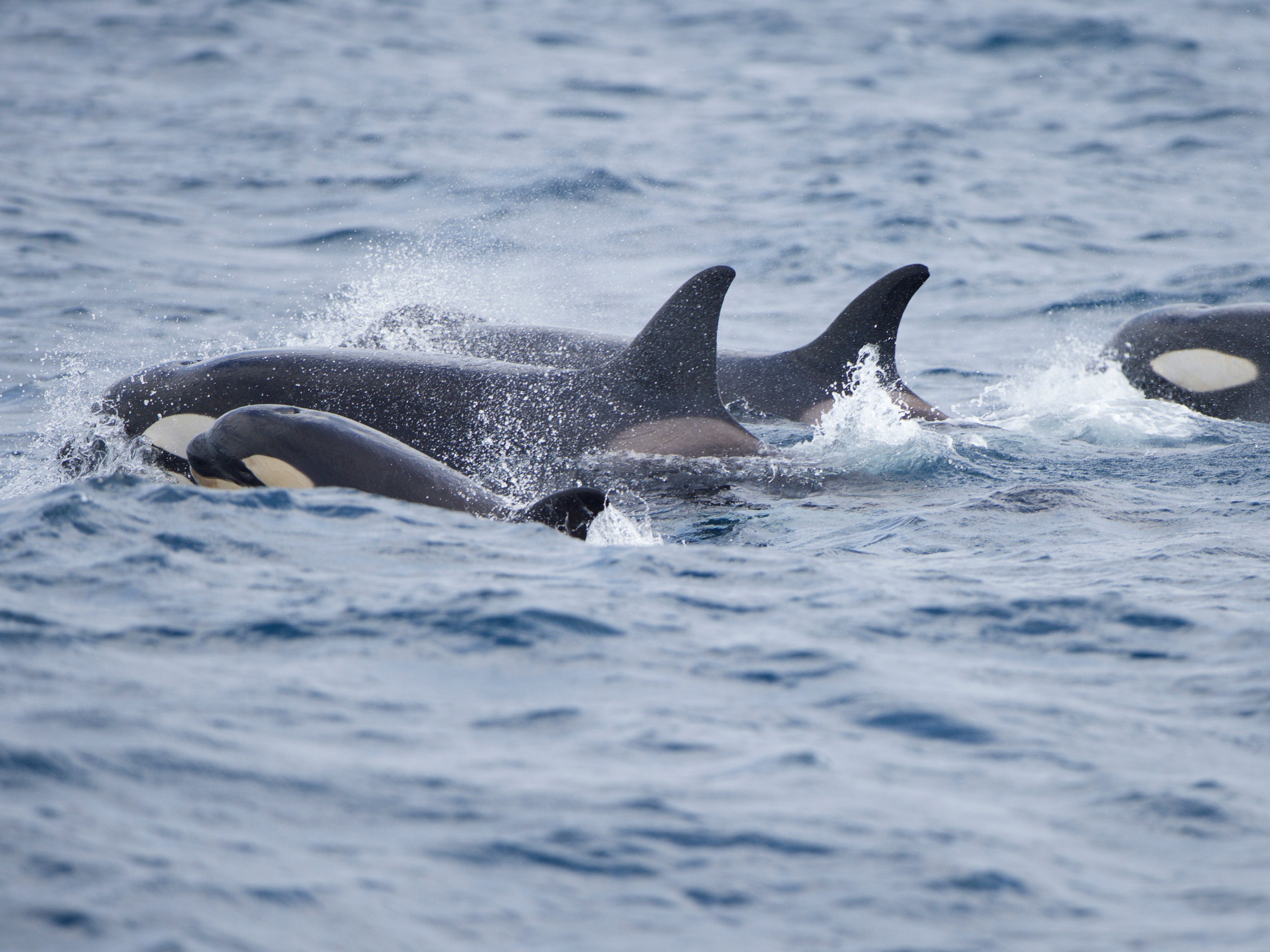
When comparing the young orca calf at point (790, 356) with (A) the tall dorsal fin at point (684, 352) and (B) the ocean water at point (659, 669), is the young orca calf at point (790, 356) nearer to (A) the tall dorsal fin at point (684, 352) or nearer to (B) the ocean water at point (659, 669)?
(B) the ocean water at point (659, 669)

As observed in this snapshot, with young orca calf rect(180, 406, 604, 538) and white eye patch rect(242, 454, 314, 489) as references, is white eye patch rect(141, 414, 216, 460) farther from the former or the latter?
white eye patch rect(242, 454, 314, 489)

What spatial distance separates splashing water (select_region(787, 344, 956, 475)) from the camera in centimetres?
951

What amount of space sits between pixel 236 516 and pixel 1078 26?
28.1m

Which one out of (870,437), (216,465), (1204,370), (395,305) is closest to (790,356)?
(870,437)

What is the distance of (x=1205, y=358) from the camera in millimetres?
11453

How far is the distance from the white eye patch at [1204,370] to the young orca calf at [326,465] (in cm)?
625

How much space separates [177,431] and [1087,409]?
22.7 ft

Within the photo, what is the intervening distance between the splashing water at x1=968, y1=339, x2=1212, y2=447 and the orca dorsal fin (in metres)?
0.96

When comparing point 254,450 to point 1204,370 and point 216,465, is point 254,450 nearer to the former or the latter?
point 216,465

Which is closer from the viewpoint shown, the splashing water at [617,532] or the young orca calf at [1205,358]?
the splashing water at [617,532]

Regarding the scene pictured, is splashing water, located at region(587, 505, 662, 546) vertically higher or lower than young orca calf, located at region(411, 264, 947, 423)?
lower

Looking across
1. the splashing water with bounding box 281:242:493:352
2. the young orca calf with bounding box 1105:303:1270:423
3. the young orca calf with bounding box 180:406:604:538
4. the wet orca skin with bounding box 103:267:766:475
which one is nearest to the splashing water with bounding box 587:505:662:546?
the young orca calf with bounding box 180:406:604:538

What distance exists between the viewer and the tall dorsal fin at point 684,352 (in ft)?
29.9

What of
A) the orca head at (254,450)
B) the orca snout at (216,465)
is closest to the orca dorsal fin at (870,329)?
the orca head at (254,450)
